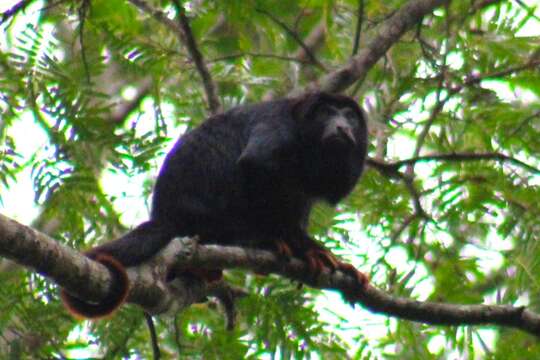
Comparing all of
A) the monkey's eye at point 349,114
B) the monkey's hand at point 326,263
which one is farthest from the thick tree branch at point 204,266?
the monkey's eye at point 349,114

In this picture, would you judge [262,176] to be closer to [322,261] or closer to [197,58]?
[322,261]

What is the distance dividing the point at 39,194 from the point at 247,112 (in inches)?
46.9

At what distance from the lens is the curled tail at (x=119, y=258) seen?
3.46 m

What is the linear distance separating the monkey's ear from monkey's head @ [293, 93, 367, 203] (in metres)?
0.17

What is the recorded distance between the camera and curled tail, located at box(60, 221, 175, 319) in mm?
3457

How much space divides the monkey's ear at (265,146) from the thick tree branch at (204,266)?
1.61 ft

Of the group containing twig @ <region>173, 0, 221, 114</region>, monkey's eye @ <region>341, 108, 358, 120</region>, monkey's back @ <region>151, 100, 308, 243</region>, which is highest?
twig @ <region>173, 0, 221, 114</region>

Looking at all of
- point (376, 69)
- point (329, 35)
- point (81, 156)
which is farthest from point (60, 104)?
point (376, 69)

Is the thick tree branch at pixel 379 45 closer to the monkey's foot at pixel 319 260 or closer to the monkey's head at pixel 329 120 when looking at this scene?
the monkey's head at pixel 329 120

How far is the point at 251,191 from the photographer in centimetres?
475

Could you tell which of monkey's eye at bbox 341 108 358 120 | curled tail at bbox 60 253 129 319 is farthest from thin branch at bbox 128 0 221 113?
Result: curled tail at bbox 60 253 129 319

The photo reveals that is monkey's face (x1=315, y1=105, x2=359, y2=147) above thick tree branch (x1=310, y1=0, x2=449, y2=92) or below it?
below

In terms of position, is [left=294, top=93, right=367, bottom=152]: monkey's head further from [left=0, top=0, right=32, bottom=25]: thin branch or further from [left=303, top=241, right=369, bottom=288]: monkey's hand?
[left=0, top=0, right=32, bottom=25]: thin branch

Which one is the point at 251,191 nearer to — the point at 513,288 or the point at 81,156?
→ the point at 81,156
